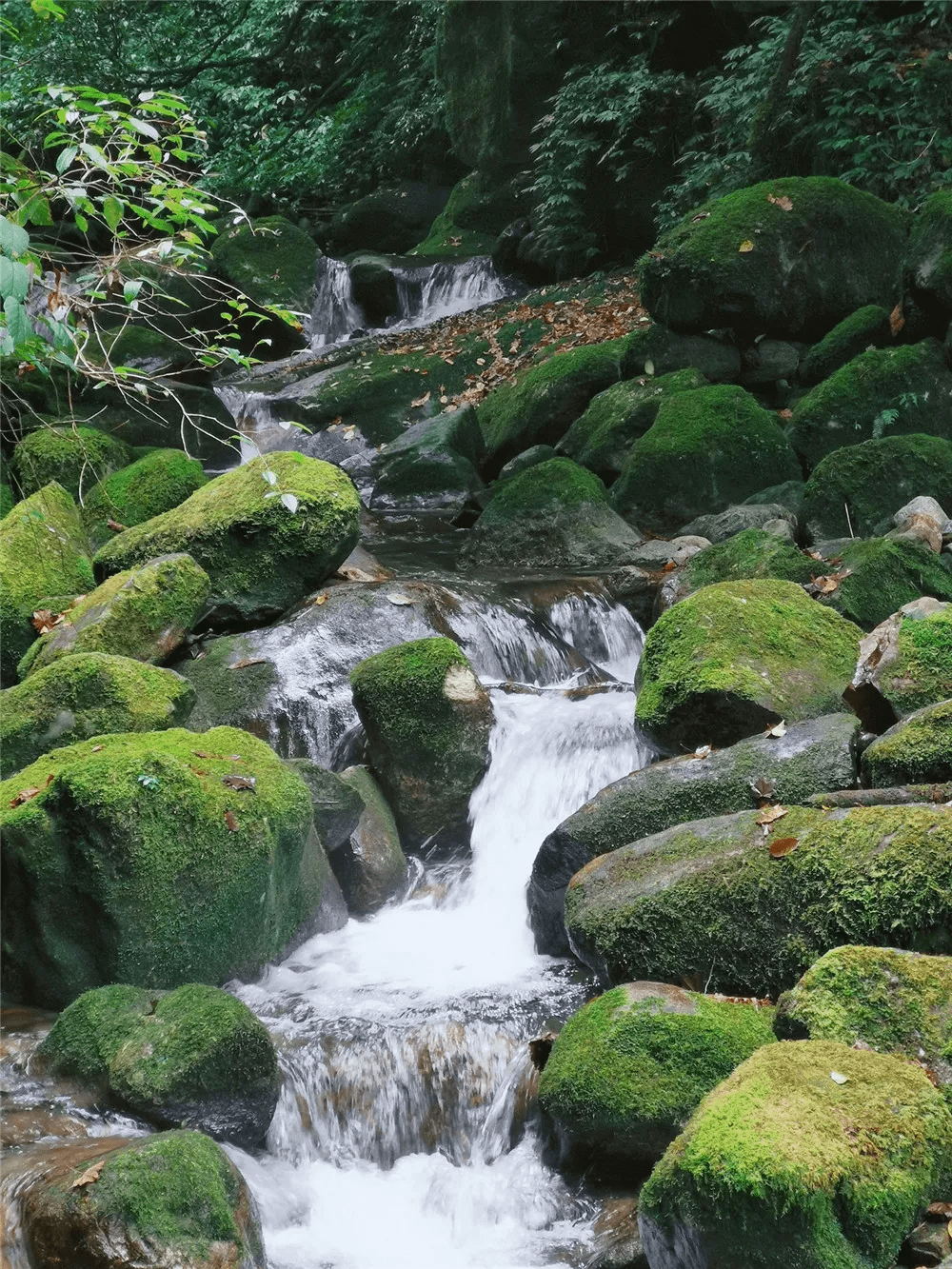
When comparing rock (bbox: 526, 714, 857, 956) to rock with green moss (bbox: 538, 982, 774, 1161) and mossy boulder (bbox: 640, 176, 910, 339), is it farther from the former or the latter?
mossy boulder (bbox: 640, 176, 910, 339)

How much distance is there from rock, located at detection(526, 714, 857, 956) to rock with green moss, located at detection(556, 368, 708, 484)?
20.0 feet

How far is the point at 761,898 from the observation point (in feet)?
14.0

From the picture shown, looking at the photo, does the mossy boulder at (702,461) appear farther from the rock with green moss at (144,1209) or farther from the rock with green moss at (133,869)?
the rock with green moss at (144,1209)

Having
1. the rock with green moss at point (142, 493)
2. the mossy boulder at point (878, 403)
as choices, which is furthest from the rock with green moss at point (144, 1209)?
the mossy boulder at point (878, 403)

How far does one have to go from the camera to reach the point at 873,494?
8.98 m

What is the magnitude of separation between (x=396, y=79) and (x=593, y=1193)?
2331 centimetres

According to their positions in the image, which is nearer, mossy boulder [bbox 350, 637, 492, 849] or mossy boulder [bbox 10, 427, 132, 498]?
mossy boulder [bbox 350, 637, 492, 849]

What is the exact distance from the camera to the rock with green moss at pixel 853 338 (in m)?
11.0

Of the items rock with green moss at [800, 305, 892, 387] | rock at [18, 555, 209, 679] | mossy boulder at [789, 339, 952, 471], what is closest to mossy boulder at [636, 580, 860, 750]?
rock at [18, 555, 209, 679]

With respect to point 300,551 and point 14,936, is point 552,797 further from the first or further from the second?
point 14,936

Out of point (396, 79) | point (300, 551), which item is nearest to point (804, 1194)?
point (300, 551)

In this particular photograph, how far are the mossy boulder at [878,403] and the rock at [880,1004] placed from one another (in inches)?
277

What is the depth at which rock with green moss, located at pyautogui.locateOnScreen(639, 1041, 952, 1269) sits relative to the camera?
2764 mm

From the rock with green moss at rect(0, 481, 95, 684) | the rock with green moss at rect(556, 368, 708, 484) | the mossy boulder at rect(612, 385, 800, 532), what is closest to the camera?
the rock with green moss at rect(0, 481, 95, 684)
